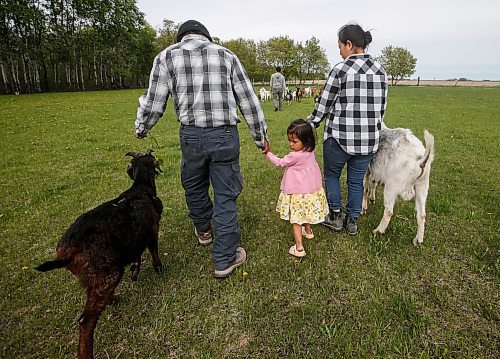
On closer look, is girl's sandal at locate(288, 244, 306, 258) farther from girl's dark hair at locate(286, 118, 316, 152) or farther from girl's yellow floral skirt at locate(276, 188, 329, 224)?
girl's dark hair at locate(286, 118, 316, 152)

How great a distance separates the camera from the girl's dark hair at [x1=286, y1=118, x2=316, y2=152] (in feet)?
11.4

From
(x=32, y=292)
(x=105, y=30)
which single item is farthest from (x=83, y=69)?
(x=32, y=292)

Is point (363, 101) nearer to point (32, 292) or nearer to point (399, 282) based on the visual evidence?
point (399, 282)

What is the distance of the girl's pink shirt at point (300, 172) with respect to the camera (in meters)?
3.59

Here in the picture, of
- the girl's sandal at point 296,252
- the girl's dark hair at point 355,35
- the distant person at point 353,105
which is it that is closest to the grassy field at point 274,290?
the girl's sandal at point 296,252

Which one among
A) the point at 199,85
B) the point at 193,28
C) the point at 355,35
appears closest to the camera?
the point at 199,85

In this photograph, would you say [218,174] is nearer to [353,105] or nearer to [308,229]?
[308,229]

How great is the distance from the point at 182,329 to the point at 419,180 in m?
3.08

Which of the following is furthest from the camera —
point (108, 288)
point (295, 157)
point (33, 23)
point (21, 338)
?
point (33, 23)

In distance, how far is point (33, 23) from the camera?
32.7 meters

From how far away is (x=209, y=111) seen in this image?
305cm

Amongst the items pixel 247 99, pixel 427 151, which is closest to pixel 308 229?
pixel 427 151

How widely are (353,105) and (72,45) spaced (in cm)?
4079

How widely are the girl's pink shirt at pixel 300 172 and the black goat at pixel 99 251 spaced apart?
5.37 ft
